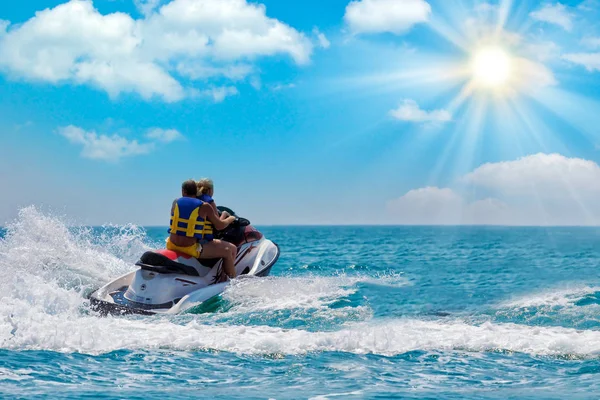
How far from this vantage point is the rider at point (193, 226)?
10750mm

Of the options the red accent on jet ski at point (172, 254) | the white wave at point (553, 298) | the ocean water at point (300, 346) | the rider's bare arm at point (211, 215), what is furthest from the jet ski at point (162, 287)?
the white wave at point (553, 298)

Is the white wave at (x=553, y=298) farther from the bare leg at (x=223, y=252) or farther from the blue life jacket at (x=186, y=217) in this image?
the blue life jacket at (x=186, y=217)

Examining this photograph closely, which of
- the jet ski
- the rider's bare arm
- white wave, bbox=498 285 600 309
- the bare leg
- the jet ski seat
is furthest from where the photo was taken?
white wave, bbox=498 285 600 309

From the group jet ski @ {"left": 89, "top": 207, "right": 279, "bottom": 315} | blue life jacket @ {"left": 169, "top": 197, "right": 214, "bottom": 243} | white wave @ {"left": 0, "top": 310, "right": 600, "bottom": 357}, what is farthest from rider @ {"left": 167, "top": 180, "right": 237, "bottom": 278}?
white wave @ {"left": 0, "top": 310, "right": 600, "bottom": 357}

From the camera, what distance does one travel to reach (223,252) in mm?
11250

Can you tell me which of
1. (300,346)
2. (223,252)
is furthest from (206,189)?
(300,346)

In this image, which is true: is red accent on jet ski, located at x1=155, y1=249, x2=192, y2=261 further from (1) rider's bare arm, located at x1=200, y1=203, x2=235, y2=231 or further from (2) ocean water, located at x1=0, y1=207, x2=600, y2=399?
(2) ocean water, located at x1=0, y1=207, x2=600, y2=399

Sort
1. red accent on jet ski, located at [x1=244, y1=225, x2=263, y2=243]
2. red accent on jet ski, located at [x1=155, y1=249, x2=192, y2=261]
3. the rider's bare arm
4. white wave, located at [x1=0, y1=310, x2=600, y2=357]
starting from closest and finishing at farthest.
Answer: white wave, located at [x1=0, y1=310, x2=600, y2=357] < red accent on jet ski, located at [x1=155, y1=249, x2=192, y2=261] < the rider's bare arm < red accent on jet ski, located at [x1=244, y1=225, x2=263, y2=243]

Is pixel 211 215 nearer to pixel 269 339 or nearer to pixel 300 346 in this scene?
pixel 269 339

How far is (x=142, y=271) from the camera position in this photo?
10578mm

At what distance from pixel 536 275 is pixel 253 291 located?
35.4 feet

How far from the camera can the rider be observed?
10750mm

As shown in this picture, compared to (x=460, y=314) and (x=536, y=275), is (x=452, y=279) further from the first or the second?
(x=460, y=314)

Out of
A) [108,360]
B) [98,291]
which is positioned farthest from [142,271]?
[108,360]
